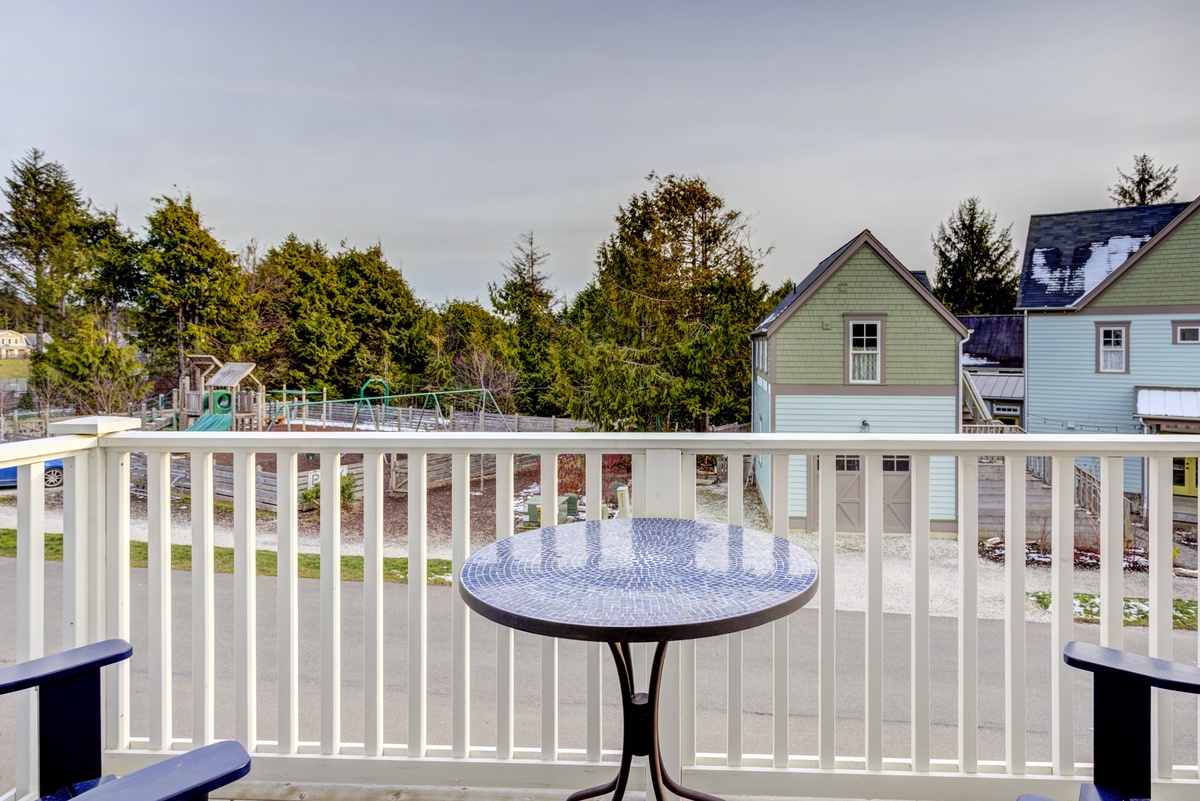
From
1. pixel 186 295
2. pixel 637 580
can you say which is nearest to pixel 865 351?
pixel 637 580

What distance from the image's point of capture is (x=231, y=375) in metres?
9.28

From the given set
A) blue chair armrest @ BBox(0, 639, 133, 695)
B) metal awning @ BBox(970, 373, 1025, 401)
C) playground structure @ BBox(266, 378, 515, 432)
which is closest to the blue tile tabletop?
blue chair armrest @ BBox(0, 639, 133, 695)

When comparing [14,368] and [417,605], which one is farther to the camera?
[14,368]

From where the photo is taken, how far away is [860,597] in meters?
5.02

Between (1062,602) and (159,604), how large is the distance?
6.49 ft

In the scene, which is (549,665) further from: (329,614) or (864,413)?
(864,413)

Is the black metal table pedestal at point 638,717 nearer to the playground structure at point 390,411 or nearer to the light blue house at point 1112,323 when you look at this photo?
the light blue house at point 1112,323

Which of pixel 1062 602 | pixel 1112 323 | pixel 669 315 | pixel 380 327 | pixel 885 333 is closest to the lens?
pixel 1062 602

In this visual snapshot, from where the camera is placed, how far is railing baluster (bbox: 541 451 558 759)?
1411mm

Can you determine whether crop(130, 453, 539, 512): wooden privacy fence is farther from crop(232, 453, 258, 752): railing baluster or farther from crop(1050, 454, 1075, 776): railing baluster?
crop(1050, 454, 1075, 776): railing baluster

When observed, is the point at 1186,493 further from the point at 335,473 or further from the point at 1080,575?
the point at 335,473

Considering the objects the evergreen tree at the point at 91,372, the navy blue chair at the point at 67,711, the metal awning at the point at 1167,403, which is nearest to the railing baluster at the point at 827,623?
the navy blue chair at the point at 67,711

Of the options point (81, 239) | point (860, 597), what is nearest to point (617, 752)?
point (860, 597)

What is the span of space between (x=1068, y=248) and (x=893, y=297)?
1.92m
